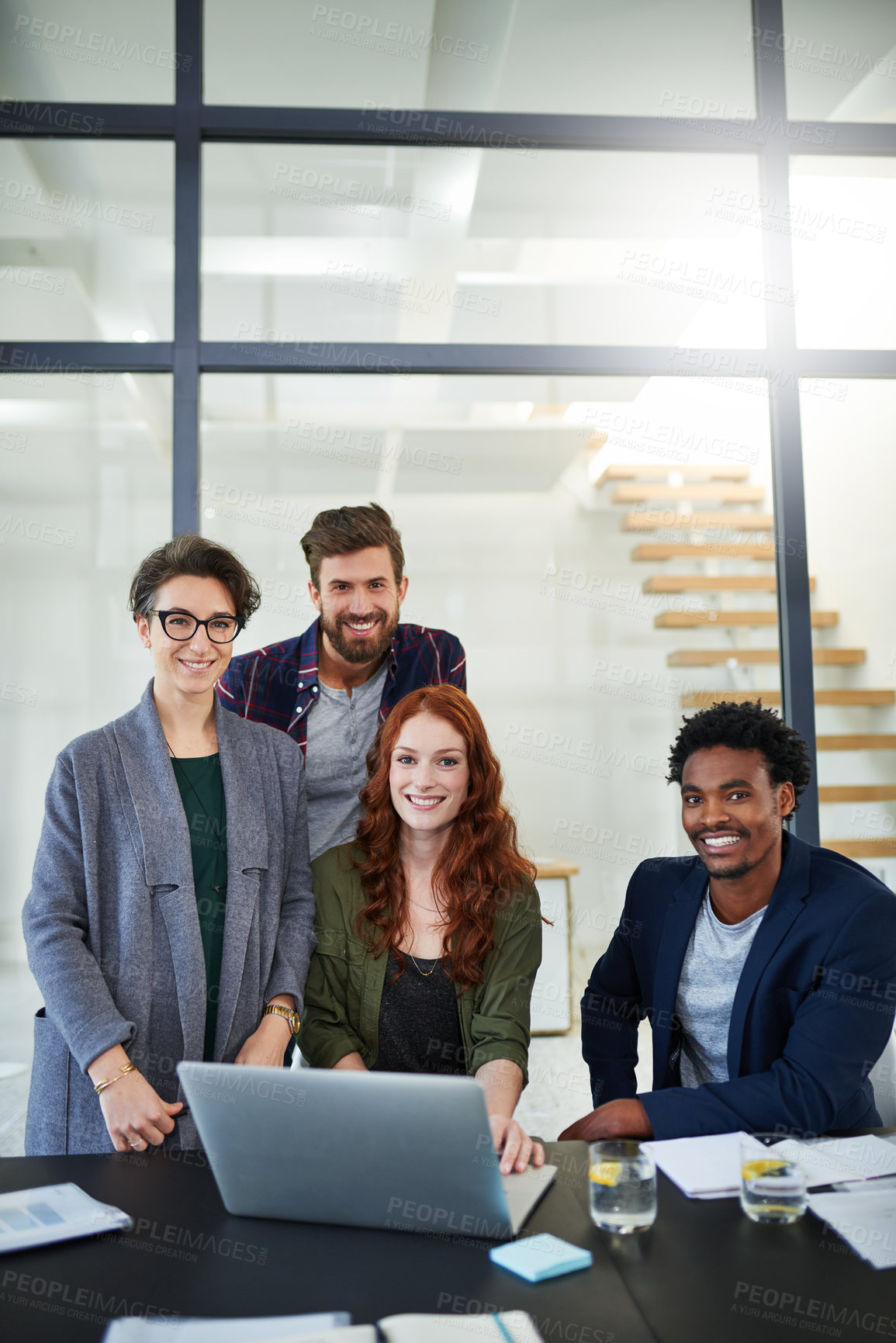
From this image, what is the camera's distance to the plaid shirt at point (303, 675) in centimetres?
229

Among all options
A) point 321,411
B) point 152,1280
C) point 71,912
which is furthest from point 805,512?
point 152,1280

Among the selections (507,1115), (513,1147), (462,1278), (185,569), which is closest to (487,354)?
(185,569)

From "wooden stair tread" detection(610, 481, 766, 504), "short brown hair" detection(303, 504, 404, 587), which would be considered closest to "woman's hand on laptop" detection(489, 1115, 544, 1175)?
"short brown hair" detection(303, 504, 404, 587)

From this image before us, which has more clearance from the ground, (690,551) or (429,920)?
(690,551)

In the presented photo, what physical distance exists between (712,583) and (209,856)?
193 centimetres

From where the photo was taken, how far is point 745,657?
10.4 feet

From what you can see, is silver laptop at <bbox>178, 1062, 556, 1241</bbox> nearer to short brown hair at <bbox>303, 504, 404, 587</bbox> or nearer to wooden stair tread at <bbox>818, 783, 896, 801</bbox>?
short brown hair at <bbox>303, 504, 404, 587</bbox>

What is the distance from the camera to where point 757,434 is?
3.23 m

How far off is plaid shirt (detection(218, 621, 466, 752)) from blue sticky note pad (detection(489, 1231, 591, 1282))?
1.27 metres

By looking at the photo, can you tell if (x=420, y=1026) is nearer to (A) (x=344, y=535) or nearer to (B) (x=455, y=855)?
(B) (x=455, y=855)

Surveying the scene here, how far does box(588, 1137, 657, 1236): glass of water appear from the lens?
45.3 inches

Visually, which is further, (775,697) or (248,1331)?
(775,697)

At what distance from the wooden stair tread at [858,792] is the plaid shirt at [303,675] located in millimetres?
1403

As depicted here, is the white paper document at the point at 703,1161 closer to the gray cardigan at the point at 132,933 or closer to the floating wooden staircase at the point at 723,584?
the gray cardigan at the point at 132,933
